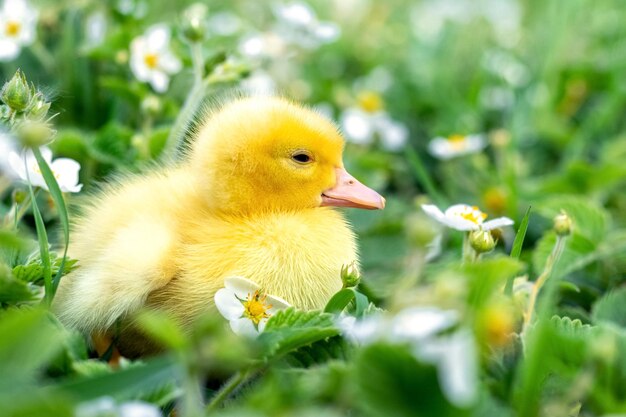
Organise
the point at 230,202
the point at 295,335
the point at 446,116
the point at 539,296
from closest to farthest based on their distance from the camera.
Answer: the point at 295,335 → the point at 230,202 → the point at 539,296 → the point at 446,116

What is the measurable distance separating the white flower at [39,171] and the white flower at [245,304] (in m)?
0.45

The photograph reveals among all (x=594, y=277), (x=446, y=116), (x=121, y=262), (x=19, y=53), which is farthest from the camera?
(x=446, y=116)

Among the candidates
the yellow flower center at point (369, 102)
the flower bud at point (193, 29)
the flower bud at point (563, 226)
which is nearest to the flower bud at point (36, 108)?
the flower bud at point (193, 29)

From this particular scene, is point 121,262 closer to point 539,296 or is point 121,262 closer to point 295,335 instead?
point 295,335

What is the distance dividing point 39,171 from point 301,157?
0.54 metres

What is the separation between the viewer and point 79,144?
2.34 metres

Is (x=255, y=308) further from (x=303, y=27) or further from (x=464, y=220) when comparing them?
(x=303, y=27)

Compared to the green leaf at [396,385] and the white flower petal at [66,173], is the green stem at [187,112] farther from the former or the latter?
the green leaf at [396,385]

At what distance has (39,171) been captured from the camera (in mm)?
1865

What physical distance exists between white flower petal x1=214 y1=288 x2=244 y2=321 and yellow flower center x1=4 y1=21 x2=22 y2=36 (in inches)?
Answer: 56.5

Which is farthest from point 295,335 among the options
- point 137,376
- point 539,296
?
point 539,296

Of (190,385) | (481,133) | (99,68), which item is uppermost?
(190,385)

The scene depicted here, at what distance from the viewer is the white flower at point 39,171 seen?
5.82 feet

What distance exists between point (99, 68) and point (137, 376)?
189 cm
